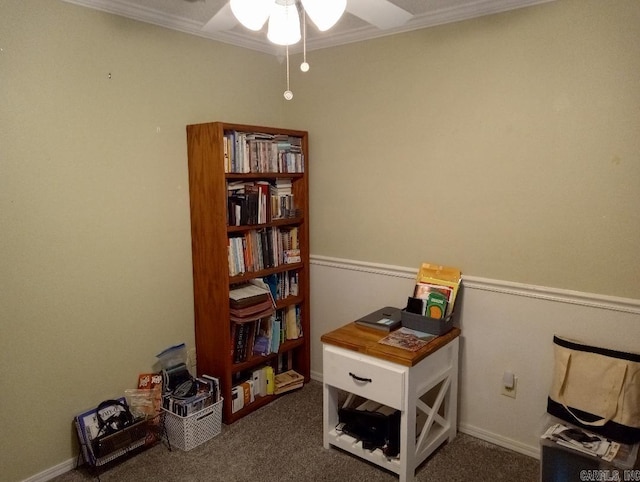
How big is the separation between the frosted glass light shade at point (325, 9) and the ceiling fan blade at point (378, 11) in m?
0.31

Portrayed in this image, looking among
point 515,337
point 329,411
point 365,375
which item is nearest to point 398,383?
point 365,375

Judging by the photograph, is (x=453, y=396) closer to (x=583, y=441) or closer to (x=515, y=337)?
(x=515, y=337)

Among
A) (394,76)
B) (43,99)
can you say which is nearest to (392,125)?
(394,76)

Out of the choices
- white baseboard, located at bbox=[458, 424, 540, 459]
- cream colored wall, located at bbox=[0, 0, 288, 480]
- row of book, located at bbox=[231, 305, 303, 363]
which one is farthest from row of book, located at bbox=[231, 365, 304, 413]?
white baseboard, located at bbox=[458, 424, 540, 459]

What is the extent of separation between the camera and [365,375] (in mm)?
2238

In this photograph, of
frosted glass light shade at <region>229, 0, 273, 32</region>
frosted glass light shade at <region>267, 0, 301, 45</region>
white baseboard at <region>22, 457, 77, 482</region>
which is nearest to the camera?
frosted glass light shade at <region>229, 0, 273, 32</region>

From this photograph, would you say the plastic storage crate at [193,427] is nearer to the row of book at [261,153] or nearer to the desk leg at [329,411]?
the desk leg at [329,411]

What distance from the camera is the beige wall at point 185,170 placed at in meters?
2.07

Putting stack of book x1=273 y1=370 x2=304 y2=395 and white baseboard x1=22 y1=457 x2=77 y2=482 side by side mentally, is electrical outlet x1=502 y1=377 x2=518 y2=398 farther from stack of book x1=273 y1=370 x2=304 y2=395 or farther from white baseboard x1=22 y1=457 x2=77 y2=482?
white baseboard x1=22 y1=457 x2=77 y2=482

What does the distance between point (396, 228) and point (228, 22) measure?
4.84 feet

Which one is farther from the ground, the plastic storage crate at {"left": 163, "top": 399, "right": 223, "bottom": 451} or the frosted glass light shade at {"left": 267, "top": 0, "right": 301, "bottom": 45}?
the frosted glass light shade at {"left": 267, "top": 0, "right": 301, "bottom": 45}

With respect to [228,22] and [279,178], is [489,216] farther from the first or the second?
[228,22]

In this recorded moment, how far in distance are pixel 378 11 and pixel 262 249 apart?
1.56m

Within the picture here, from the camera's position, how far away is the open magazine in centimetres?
186
